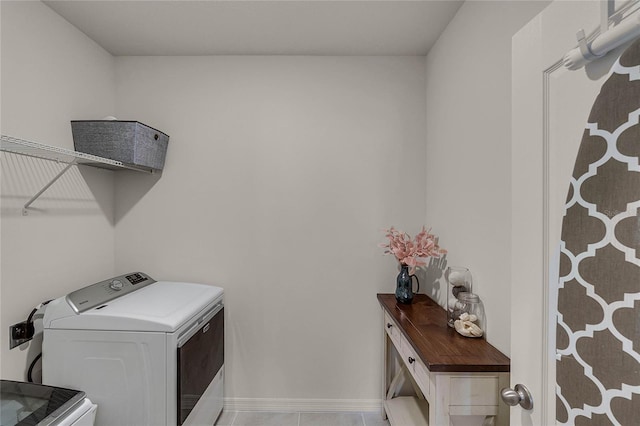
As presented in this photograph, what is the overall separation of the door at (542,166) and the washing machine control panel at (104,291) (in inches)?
74.8

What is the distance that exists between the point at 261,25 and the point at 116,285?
1803 mm

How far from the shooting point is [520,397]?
2.77 ft

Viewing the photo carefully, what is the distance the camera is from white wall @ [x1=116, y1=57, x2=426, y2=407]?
2.33 meters

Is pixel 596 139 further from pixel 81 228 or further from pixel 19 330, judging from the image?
pixel 81 228

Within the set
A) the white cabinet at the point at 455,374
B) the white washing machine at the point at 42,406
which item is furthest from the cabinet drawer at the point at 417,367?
the white washing machine at the point at 42,406

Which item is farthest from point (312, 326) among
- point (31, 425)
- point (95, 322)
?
point (31, 425)

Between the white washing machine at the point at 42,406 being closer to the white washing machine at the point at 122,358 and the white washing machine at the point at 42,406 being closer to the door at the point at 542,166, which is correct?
the white washing machine at the point at 122,358

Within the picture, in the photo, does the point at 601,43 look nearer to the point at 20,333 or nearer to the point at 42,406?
the point at 42,406

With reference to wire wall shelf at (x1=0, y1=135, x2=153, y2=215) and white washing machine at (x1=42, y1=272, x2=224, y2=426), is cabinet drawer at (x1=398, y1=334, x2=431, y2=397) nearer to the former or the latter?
white washing machine at (x1=42, y1=272, x2=224, y2=426)

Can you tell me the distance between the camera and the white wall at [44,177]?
62.2 inches

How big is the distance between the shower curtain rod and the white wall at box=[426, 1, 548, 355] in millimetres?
543

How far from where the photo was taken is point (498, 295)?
4.49 feet

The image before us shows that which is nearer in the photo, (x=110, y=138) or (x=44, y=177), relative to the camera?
(x=44, y=177)

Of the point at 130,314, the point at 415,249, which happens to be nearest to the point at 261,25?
the point at 415,249
